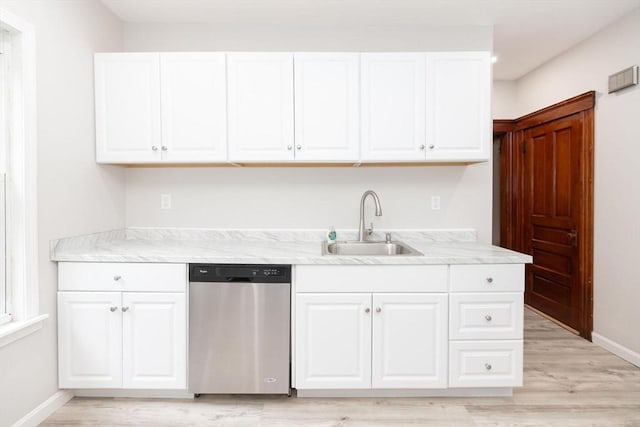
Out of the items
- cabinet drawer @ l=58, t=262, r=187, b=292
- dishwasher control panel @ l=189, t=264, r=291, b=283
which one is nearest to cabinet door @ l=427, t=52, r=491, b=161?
dishwasher control panel @ l=189, t=264, r=291, b=283

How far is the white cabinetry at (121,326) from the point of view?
2199mm

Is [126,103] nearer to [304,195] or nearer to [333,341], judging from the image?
[304,195]

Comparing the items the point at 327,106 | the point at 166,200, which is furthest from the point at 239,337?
the point at 327,106

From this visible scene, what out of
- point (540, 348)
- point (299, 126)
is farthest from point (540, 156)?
point (299, 126)

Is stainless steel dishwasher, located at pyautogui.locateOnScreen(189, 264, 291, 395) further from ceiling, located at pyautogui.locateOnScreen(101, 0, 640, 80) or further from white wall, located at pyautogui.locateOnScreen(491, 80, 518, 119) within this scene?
white wall, located at pyautogui.locateOnScreen(491, 80, 518, 119)

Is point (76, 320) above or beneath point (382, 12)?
beneath

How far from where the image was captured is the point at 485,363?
88.7 inches

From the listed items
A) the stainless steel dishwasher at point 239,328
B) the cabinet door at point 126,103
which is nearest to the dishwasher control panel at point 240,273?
the stainless steel dishwasher at point 239,328

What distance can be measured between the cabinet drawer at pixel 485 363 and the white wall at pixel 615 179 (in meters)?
1.26

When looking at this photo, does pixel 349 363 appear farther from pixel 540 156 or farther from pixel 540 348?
pixel 540 156

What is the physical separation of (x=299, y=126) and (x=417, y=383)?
1712mm

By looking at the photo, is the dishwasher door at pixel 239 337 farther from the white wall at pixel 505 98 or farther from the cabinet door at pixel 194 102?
the white wall at pixel 505 98

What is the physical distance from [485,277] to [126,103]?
2.46m

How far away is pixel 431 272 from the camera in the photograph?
2.22 meters
